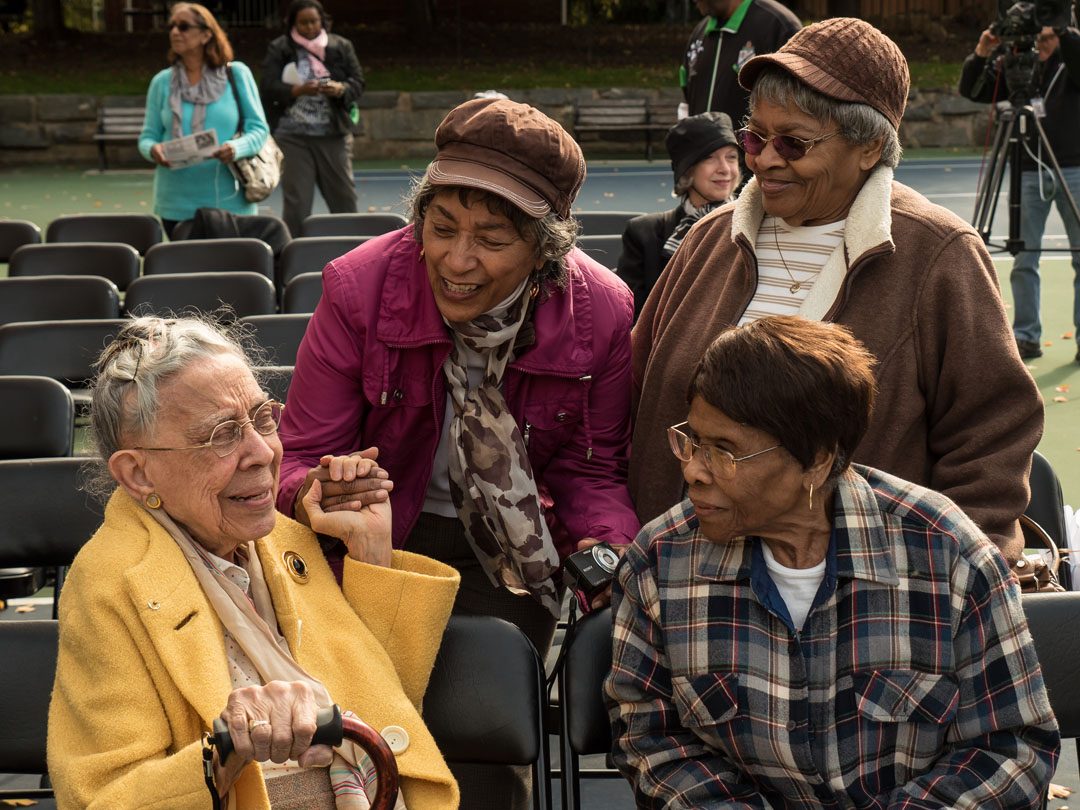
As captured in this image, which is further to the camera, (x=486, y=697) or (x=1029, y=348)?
(x=1029, y=348)

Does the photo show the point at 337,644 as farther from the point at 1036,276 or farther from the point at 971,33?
the point at 971,33

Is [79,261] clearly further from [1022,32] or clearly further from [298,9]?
[1022,32]

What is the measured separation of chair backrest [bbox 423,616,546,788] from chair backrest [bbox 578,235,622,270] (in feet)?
12.8

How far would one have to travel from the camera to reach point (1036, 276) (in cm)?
823

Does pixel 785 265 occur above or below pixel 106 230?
above

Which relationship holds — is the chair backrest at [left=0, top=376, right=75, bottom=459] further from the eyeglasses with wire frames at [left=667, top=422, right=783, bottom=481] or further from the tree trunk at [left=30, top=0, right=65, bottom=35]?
the tree trunk at [left=30, top=0, right=65, bottom=35]

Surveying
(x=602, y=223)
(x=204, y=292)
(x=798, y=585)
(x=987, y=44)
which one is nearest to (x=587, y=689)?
(x=798, y=585)

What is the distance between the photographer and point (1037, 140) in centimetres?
840

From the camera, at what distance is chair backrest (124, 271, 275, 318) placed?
602 centimetres

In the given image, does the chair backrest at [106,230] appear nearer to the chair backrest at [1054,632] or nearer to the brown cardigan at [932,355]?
the brown cardigan at [932,355]

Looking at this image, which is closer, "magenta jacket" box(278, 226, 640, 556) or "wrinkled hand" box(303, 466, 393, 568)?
"wrinkled hand" box(303, 466, 393, 568)

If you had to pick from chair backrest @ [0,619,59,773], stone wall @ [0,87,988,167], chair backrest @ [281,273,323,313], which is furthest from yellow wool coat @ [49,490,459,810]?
stone wall @ [0,87,988,167]

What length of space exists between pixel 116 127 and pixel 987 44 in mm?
14106

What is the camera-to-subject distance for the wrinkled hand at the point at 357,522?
2.77m
